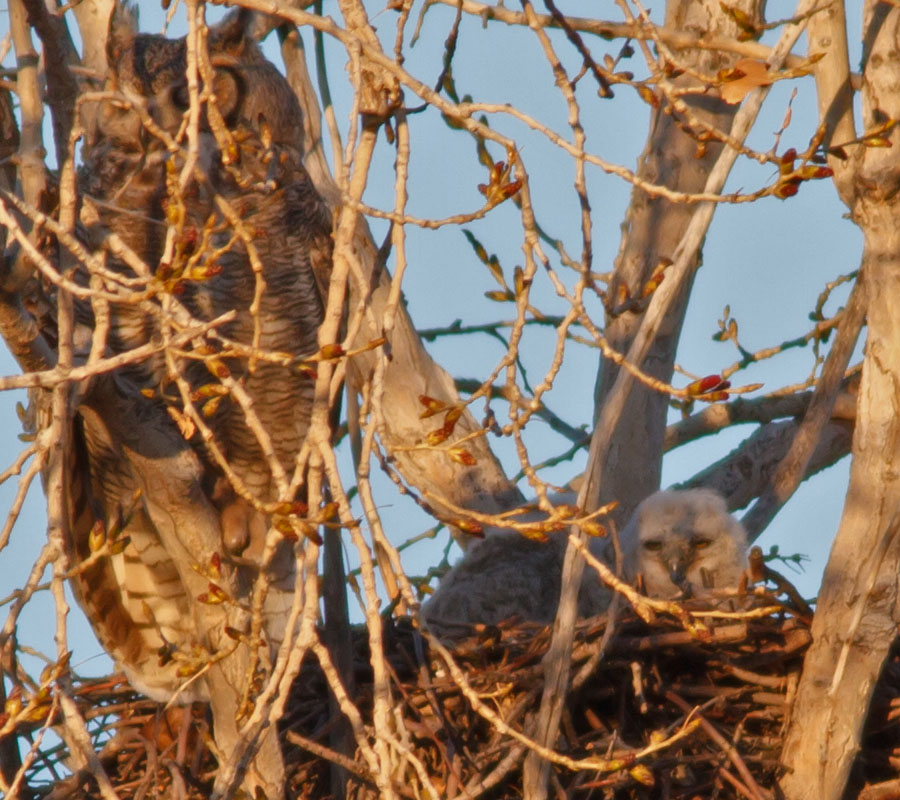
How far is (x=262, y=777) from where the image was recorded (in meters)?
2.42

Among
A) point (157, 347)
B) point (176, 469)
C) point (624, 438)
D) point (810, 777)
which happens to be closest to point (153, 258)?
point (176, 469)

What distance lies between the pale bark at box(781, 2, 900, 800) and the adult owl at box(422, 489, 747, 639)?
0.83 m

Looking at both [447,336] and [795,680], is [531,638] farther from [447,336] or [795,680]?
[447,336]

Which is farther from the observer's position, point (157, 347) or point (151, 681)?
point (151, 681)

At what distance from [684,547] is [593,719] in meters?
0.70

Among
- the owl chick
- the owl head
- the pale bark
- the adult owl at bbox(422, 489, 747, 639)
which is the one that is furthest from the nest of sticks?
the owl head

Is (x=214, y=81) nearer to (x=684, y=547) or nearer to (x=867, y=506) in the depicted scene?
(x=684, y=547)

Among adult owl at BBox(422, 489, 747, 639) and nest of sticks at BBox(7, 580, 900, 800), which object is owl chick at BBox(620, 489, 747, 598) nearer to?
adult owl at BBox(422, 489, 747, 639)

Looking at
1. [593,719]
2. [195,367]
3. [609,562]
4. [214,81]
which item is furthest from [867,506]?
[214,81]

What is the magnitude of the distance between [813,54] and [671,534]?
1515 millimetres

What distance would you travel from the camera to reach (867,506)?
7.43ft

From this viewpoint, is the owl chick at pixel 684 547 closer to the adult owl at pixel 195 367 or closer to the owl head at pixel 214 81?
the adult owl at pixel 195 367

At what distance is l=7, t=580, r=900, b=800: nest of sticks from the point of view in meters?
2.61

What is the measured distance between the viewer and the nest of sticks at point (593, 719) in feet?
8.56
